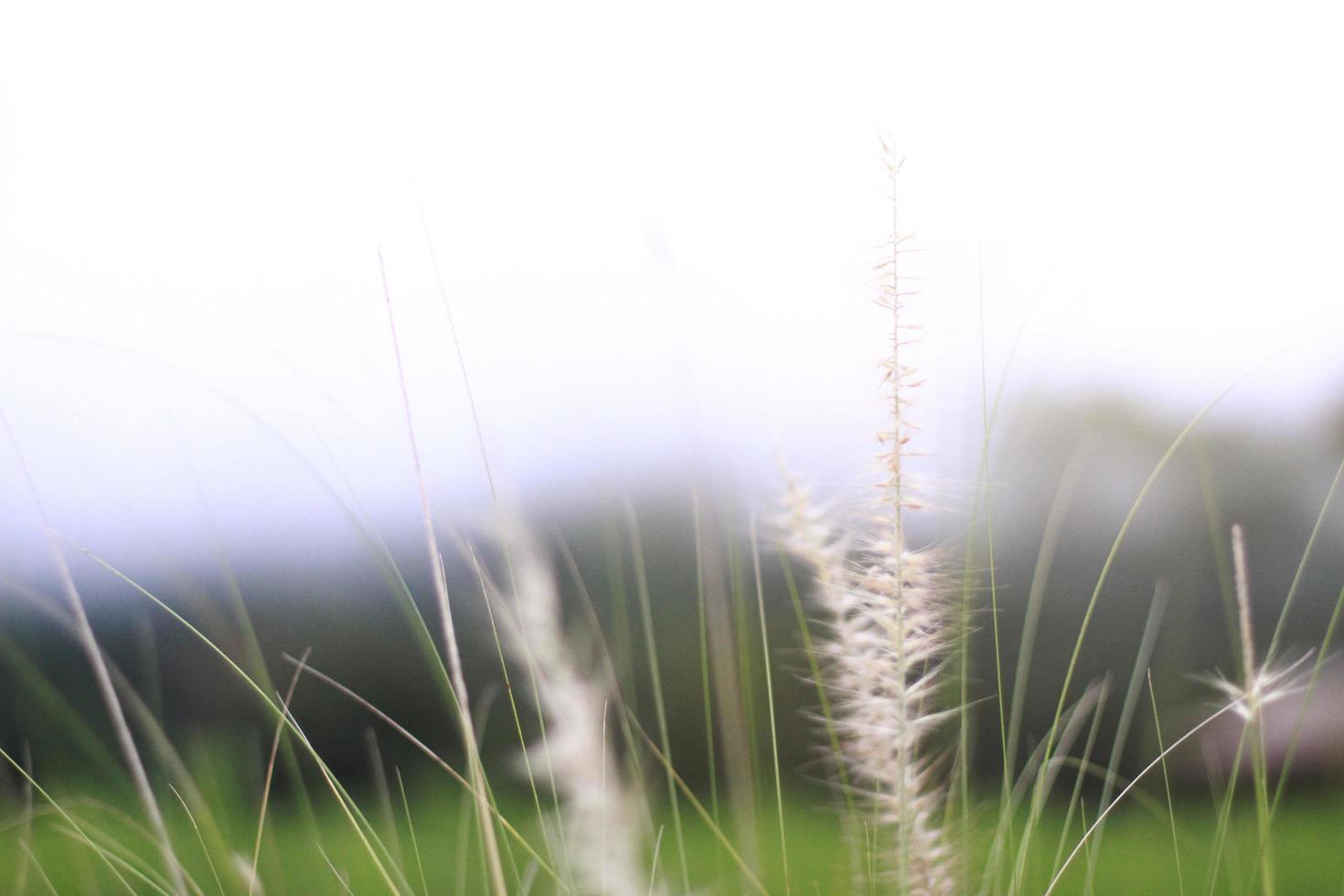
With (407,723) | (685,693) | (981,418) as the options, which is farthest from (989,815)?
(407,723)

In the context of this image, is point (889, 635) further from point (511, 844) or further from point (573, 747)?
point (511, 844)

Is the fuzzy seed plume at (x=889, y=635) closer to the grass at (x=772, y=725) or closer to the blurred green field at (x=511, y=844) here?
the grass at (x=772, y=725)

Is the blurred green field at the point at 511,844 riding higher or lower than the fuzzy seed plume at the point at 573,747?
lower

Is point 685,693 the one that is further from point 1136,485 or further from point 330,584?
point 1136,485

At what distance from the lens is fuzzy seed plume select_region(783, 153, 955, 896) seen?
366 millimetres

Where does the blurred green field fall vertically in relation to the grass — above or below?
below

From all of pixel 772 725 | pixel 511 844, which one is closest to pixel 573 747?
pixel 772 725

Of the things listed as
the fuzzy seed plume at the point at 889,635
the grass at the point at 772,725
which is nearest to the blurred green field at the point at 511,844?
the grass at the point at 772,725

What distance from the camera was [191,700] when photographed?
1.35 metres

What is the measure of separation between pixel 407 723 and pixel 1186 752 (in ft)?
3.62

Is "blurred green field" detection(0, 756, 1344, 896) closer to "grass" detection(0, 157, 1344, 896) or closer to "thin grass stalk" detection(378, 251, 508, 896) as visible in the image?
"grass" detection(0, 157, 1344, 896)

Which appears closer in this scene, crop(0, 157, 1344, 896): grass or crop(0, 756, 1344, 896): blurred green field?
crop(0, 157, 1344, 896): grass

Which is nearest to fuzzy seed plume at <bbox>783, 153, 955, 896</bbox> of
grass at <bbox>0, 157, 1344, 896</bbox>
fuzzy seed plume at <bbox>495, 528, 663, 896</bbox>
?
grass at <bbox>0, 157, 1344, 896</bbox>

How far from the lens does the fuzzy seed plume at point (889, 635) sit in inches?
14.4
